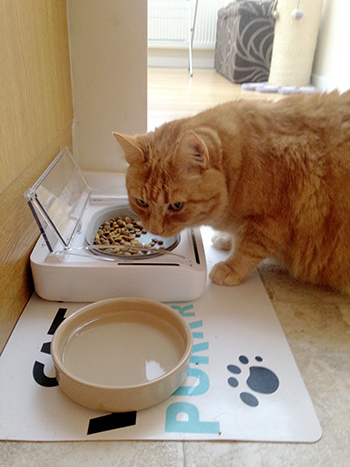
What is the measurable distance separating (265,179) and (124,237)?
0.58 m

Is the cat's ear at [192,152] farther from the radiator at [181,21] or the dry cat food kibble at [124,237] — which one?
the radiator at [181,21]

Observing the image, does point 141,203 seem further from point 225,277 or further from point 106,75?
point 106,75

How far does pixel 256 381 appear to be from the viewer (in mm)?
986

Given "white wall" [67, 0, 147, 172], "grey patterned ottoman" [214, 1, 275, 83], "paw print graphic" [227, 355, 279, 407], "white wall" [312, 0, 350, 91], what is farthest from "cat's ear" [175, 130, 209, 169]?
"grey patterned ottoman" [214, 1, 275, 83]

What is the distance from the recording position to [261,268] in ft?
4.97

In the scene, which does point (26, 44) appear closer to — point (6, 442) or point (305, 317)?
point (6, 442)

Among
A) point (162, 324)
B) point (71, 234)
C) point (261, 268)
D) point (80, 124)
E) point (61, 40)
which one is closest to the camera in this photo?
point (162, 324)

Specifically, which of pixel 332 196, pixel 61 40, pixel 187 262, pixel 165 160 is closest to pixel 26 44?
pixel 61 40

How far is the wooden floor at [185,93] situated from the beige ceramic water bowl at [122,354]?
4.84 feet

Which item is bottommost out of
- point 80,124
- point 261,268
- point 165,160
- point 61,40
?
point 261,268

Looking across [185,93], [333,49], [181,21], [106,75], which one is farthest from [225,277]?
[181,21]

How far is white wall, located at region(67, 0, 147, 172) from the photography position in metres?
1.78

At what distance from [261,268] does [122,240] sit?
55 cm

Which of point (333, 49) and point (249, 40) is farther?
point (249, 40)
